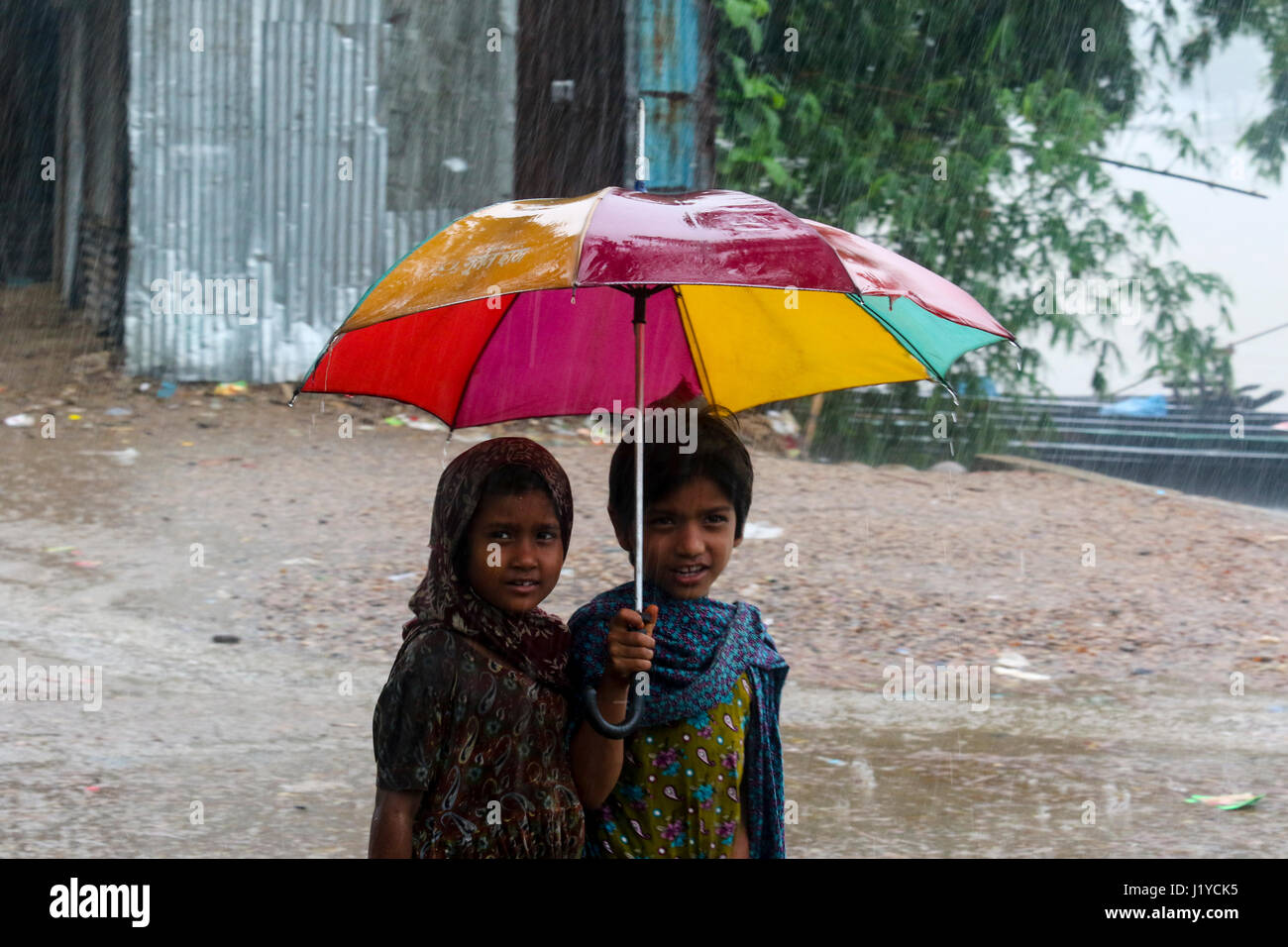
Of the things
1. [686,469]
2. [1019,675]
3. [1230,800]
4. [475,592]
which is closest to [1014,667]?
[1019,675]

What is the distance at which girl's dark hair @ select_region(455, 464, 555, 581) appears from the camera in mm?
2359

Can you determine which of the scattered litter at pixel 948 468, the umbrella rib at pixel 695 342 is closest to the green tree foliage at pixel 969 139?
the scattered litter at pixel 948 468

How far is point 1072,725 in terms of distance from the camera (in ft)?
18.3

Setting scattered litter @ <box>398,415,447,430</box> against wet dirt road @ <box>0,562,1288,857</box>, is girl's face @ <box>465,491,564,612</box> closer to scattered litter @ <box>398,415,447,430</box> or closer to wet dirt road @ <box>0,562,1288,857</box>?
wet dirt road @ <box>0,562,1288,857</box>

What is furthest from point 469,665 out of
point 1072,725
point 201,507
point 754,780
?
point 201,507

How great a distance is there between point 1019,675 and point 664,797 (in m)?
4.10

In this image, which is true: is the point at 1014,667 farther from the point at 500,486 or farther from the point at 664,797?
the point at 500,486

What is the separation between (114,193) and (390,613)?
267 inches

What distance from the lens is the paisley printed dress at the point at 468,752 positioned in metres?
2.28

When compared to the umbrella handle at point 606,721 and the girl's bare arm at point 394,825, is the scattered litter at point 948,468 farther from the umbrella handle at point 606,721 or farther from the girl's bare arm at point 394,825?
the girl's bare arm at point 394,825

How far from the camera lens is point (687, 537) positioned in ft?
8.26

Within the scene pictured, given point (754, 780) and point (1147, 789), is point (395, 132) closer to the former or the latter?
point (1147, 789)

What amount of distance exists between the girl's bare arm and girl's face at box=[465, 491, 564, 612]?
0.36m

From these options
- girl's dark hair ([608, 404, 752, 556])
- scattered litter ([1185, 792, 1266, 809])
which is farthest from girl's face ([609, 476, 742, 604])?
scattered litter ([1185, 792, 1266, 809])
